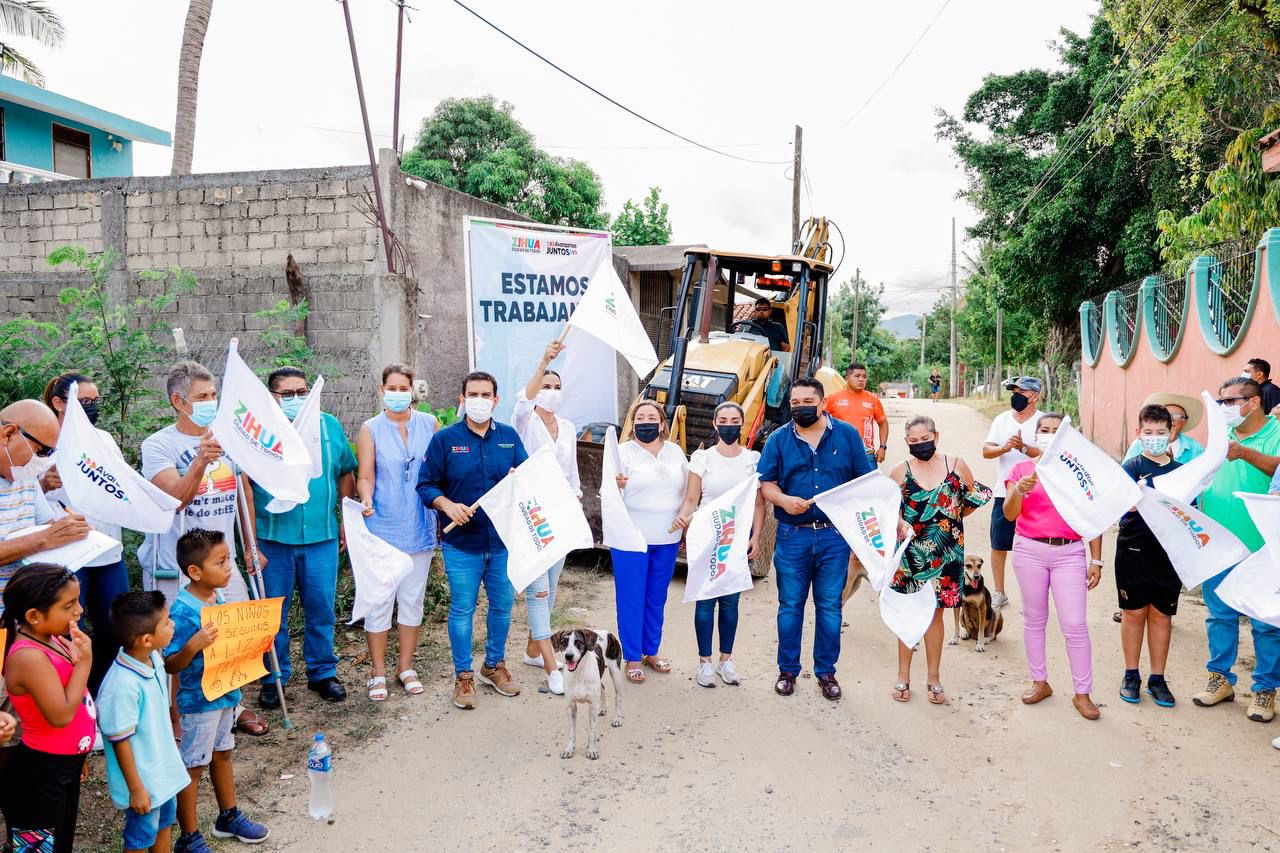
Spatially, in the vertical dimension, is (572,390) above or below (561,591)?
above

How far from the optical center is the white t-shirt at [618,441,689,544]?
5449 mm

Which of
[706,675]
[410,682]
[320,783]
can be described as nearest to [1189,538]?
[706,675]

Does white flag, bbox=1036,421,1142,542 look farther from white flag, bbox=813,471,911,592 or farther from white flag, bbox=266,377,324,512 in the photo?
white flag, bbox=266,377,324,512

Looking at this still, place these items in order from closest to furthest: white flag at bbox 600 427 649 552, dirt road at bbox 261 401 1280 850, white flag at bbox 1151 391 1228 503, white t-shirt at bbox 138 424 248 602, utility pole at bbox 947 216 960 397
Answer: dirt road at bbox 261 401 1280 850 → white t-shirt at bbox 138 424 248 602 → white flag at bbox 1151 391 1228 503 → white flag at bbox 600 427 649 552 → utility pole at bbox 947 216 960 397

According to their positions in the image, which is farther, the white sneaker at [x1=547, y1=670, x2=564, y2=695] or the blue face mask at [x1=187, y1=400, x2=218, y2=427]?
the white sneaker at [x1=547, y1=670, x2=564, y2=695]

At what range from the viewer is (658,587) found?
5.56m

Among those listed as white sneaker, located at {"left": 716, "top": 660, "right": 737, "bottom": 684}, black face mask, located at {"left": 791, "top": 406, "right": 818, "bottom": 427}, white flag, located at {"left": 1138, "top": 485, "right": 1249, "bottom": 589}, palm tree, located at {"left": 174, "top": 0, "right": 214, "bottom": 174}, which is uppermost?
palm tree, located at {"left": 174, "top": 0, "right": 214, "bottom": 174}

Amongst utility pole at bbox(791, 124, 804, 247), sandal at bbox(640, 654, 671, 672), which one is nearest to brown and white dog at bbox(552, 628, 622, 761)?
sandal at bbox(640, 654, 671, 672)

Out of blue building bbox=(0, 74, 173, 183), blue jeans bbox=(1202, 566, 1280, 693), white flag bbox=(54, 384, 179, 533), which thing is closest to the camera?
white flag bbox=(54, 384, 179, 533)

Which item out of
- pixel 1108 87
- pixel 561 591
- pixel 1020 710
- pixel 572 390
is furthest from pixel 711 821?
pixel 1108 87

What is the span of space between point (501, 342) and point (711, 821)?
6.08 metres

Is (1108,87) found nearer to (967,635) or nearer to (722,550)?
(967,635)

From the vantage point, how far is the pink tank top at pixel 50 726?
9.43ft

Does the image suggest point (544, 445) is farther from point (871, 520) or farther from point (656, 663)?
point (871, 520)
